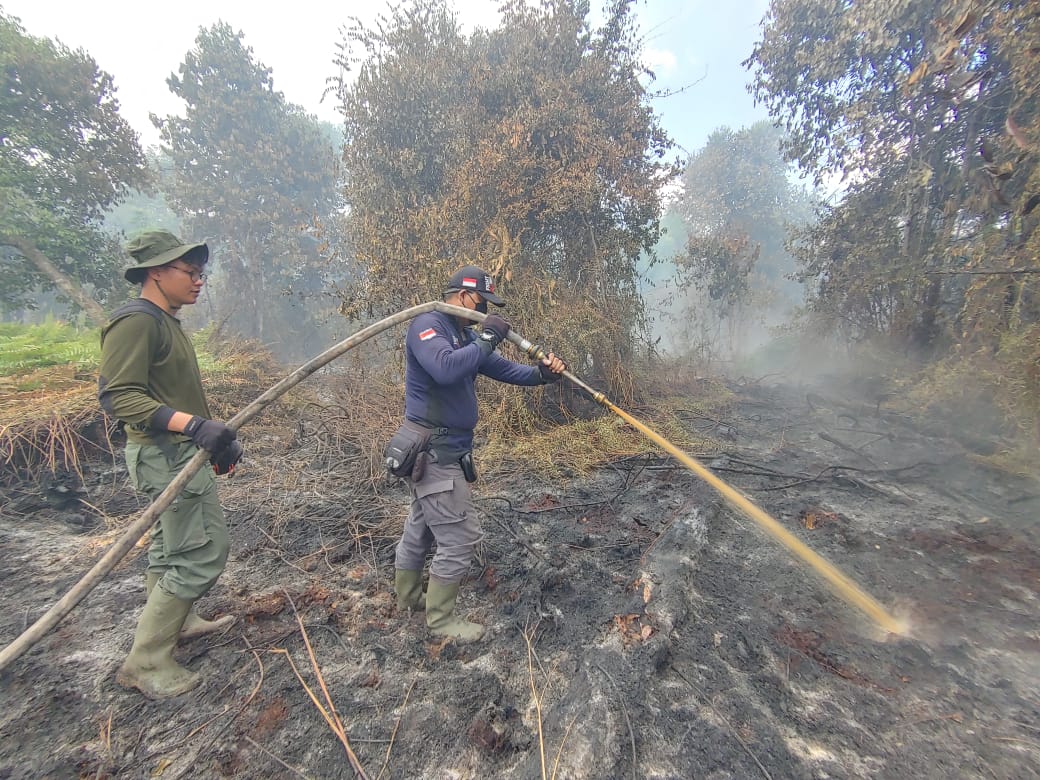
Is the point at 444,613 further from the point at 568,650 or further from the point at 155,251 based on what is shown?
the point at 155,251

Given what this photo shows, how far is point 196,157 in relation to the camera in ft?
69.0

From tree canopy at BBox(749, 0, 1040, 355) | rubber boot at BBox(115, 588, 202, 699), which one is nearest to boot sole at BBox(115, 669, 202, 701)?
rubber boot at BBox(115, 588, 202, 699)

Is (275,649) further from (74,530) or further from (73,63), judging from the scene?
(73,63)

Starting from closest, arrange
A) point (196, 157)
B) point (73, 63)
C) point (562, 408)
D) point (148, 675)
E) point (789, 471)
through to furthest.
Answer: point (148, 675), point (789, 471), point (562, 408), point (73, 63), point (196, 157)

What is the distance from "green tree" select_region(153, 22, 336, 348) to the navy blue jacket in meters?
20.2

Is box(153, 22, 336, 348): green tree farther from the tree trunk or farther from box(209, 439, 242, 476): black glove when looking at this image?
box(209, 439, 242, 476): black glove

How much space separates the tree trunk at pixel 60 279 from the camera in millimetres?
11364

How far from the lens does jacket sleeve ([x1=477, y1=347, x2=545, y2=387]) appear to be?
125 inches

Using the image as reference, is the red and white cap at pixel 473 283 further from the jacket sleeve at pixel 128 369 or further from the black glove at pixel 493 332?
the jacket sleeve at pixel 128 369

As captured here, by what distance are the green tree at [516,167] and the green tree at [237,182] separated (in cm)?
1189

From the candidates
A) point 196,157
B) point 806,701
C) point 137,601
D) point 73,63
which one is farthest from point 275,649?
point 196,157

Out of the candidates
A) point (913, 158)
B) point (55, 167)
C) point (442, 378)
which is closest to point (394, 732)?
point (442, 378)

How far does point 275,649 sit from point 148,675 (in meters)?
0.60

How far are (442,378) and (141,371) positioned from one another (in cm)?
143
